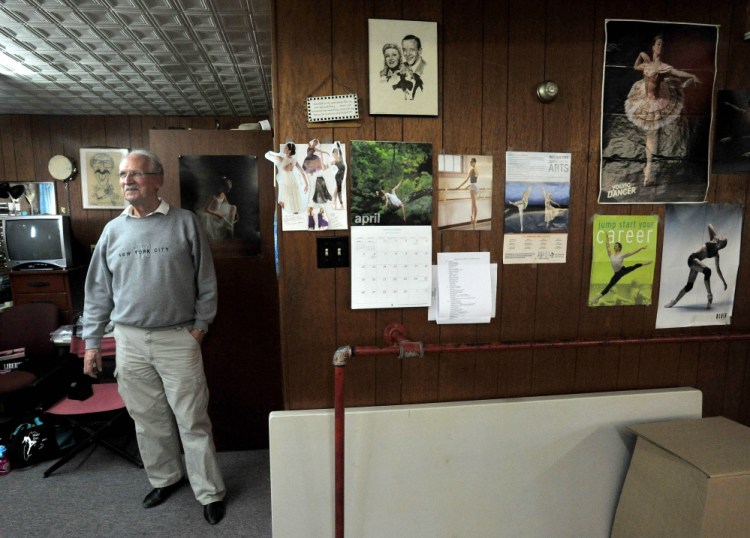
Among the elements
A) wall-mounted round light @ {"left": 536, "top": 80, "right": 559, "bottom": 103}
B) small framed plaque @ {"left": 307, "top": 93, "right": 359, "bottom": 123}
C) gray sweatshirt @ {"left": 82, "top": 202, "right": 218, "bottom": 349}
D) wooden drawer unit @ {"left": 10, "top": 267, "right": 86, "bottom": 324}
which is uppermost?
wall-mounted round light @ {"left": 536, "top": 80, "right": 559, "bottom": 103}

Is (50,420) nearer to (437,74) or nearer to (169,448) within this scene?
(169,448)

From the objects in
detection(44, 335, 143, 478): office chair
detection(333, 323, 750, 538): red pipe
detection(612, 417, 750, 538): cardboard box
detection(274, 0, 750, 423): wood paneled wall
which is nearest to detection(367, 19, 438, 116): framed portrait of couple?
detection(274, 0, 750, 423): wood paneled wall

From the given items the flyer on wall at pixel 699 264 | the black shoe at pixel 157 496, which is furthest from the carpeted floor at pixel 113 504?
the flyer on wall at pixel 699 264

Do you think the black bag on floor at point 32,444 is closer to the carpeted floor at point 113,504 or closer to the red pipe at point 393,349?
the carpeted floor at point 113,504

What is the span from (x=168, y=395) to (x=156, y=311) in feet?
1.32

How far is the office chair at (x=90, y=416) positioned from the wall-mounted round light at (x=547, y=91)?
2601 millimetres

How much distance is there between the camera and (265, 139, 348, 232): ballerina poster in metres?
1.37

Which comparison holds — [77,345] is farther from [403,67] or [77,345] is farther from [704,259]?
[704,259]

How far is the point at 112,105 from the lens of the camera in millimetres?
3664

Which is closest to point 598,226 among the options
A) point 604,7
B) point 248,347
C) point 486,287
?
point 486,287

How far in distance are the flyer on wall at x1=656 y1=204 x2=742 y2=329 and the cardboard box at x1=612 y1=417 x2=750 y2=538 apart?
0.41 m

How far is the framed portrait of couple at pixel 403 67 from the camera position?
135 centimetres

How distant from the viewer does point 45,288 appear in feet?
11.6

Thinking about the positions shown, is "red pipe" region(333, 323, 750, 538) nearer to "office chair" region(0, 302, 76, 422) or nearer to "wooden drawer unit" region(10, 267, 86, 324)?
"office chair" region(0, 302, 76, 422)
